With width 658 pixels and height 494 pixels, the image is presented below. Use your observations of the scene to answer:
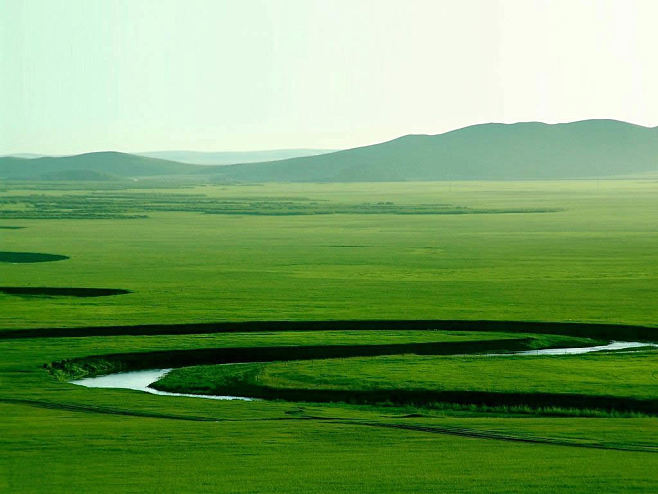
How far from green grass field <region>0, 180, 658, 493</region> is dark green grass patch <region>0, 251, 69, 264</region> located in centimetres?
180

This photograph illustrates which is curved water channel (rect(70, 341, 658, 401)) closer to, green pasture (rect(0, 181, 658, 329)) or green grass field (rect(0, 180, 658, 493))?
green grass field (rect(0, 180, 658, 493))

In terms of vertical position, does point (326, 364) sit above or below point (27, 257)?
below

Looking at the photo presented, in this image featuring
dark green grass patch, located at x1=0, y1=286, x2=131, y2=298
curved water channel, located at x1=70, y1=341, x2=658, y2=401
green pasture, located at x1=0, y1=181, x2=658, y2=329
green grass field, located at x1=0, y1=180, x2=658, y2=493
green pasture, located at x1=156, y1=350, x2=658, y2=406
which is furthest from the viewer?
dark green grass patch, located at x1=0, y1=286, x2=131, y2=298

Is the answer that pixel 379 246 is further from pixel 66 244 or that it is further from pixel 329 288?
pixel 329 288

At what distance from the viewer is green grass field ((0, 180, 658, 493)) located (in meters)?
22.2

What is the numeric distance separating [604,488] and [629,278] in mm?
39138

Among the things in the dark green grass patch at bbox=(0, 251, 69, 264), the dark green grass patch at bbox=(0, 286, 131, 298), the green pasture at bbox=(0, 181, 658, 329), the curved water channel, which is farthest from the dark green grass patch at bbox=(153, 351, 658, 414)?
the dark green grass patch at bbox=(0, 251, 69, 264)

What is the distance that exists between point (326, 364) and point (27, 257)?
42.2m

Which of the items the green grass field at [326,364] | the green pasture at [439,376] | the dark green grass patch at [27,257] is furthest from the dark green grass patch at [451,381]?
the dark green grass patch at [27,257]

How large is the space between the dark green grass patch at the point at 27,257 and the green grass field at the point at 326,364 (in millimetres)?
1797

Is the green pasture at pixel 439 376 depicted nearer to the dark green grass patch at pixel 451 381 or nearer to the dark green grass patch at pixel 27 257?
the dark green grass patch at pixel 451 381

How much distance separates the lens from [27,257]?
73062 millimetres

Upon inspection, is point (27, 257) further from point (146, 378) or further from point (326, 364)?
point (326, 364)

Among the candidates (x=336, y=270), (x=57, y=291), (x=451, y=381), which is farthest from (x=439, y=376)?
(x=336, y=270)
